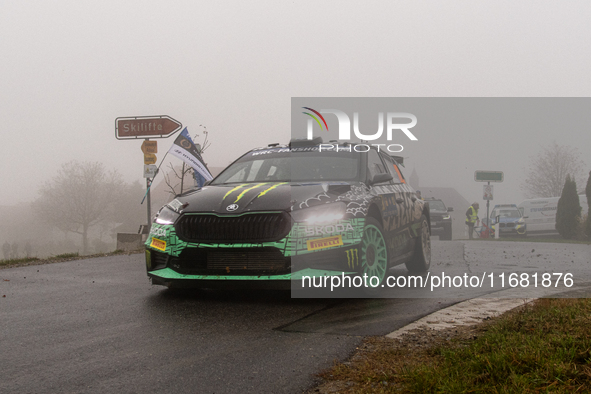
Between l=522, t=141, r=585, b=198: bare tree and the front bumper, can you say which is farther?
l=522, t=141, r=585, b=198: bare tree

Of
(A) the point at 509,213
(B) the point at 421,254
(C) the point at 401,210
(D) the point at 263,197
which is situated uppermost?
(D) the point at 263,197

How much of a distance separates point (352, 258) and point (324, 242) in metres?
0.33

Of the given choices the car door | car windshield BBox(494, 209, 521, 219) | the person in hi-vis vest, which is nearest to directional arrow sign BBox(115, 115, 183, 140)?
the car door

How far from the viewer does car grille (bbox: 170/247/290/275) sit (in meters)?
5.01

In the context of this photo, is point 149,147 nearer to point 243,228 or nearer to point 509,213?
point 243,228

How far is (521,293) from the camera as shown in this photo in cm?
616

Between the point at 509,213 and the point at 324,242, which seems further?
the point at 509,213

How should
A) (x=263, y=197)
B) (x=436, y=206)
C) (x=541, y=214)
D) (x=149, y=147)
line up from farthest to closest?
1. (x=541, y=214)
2. (x=436, y=206)
3. (x=149, y=147)
4. (x=263, y=197)

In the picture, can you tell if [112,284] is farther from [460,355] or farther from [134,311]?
[460,355]

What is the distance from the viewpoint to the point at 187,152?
1516 cm

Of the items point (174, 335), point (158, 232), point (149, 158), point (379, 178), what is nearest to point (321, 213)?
point (379, 178)

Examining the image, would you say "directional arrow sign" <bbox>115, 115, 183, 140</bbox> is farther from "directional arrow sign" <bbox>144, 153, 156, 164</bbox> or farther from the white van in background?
the white van in background

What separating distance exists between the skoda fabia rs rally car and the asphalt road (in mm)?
333

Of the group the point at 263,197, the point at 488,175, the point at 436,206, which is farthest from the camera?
the point at 488,175
